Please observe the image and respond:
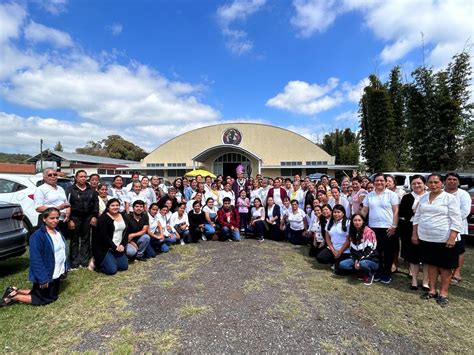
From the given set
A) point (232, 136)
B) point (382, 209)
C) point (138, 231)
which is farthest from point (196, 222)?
point (232, 136)

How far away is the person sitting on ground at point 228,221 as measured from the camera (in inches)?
292

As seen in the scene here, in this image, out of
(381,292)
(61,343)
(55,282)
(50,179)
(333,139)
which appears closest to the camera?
(61,343)

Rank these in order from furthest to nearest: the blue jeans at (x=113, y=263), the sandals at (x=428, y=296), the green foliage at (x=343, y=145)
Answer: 1. the green foliage at (x=343, y=145)
2. the blue jeans at (x=113, y=263)
3. the sandals at (x=428, y=296)

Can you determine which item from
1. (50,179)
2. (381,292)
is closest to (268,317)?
(381,292)

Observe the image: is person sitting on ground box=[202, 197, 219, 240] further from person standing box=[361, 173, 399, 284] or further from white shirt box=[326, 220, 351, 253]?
person standing box=[361, 173, 399, 284]

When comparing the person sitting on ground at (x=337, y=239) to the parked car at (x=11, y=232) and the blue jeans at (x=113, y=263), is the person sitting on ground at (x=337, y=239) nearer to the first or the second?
the blue jeans at (x=113, y=263)

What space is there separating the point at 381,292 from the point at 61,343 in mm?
4117

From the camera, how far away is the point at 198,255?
235 inches

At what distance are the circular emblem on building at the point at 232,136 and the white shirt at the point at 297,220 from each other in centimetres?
2182

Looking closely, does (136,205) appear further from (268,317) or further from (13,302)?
(268,317)

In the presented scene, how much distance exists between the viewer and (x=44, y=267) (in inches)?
133

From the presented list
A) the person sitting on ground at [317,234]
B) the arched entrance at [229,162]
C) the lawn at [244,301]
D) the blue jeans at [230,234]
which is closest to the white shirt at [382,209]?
the lawn at [244,301]

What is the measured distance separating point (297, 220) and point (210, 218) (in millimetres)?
2401

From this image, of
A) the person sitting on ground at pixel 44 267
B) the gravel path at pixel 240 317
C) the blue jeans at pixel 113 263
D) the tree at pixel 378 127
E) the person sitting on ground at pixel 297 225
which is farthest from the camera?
the tree at pixel 378 127
